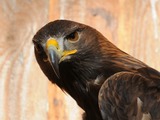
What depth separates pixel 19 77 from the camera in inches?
202

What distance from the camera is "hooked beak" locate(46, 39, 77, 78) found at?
461cm

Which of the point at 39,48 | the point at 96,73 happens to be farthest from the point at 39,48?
the point at 96,73

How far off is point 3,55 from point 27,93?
9.0 inches

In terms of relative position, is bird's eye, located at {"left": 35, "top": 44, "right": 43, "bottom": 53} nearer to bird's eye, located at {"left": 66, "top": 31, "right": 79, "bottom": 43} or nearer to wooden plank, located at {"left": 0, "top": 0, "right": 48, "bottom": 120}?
bird's eye, located at {"left": 66, "top": 31, "right": 79, "bottom": 43}

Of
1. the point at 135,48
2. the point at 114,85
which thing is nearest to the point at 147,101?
the point at 114,85

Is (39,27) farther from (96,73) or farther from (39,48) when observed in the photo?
(96,73)

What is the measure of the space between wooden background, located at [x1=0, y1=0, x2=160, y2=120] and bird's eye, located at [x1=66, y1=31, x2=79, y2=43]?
0.39 meters

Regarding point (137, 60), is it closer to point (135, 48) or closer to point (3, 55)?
point (135, 48)

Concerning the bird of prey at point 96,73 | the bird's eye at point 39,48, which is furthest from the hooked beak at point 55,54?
the bird's eye at point 39,48

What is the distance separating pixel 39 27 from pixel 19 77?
0.27 meters

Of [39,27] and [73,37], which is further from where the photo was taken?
[39,27]

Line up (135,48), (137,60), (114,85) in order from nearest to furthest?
(114,85) → (137,60) → (135,48)

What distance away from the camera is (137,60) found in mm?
4898

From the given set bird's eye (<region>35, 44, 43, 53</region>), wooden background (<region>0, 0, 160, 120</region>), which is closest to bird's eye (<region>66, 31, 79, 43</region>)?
bird's eye (<region>35, 44, 43, 53</region>)
